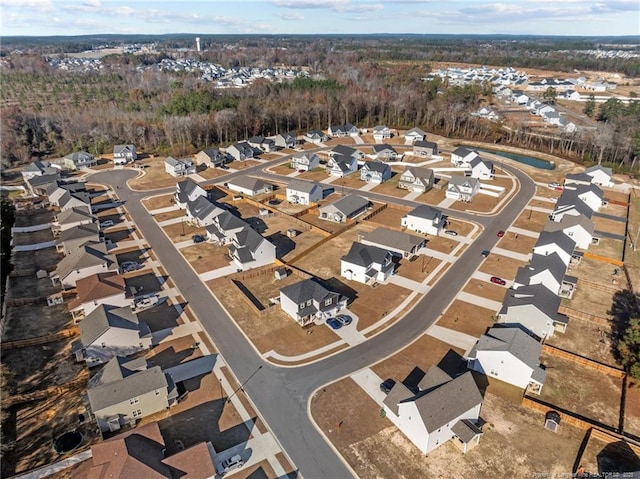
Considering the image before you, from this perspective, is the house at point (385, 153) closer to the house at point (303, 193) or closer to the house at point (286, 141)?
the house at point (286, 141)

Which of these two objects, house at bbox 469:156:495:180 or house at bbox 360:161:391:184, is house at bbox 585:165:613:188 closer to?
house at bbox 469:156:495:180

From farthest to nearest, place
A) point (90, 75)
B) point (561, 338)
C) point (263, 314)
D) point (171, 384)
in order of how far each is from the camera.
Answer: point (90, 75) < point (263, 314) < point (561, 338) < point (171, 384)

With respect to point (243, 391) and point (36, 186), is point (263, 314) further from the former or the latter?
point (36, 186)

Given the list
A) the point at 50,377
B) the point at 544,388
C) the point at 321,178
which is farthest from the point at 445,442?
the point at 321,178

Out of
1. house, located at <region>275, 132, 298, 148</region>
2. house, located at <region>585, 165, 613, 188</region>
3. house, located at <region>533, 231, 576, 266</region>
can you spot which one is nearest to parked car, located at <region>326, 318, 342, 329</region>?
house, located at <region>533, 231, 576, 266</region>

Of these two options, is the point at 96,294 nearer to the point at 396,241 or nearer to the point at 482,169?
the point at 396,241
